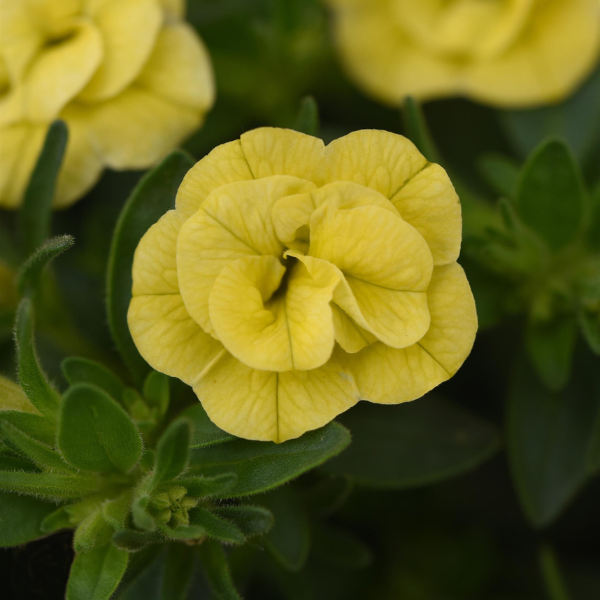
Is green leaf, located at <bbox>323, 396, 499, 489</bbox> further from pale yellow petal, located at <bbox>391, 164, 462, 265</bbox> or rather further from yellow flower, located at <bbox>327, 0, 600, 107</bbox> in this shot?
yellow flower, located at <bbox>327, 0, 600, 107</bbox>

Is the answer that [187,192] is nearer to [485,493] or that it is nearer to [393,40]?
[393,40]

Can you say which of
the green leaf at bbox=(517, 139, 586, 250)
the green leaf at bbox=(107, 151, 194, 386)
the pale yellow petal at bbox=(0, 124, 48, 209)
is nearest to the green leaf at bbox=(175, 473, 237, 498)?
the green leaf at bbox=(107, 151, 194, 386)

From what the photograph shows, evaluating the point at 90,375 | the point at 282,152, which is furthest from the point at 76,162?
the point at 282,152

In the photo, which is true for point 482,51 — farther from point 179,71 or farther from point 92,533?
point 92,533

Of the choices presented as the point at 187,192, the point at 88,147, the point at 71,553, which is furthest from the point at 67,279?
the point at 187,192

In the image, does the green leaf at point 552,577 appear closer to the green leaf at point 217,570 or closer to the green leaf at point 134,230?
the green leaf at point 217,570
